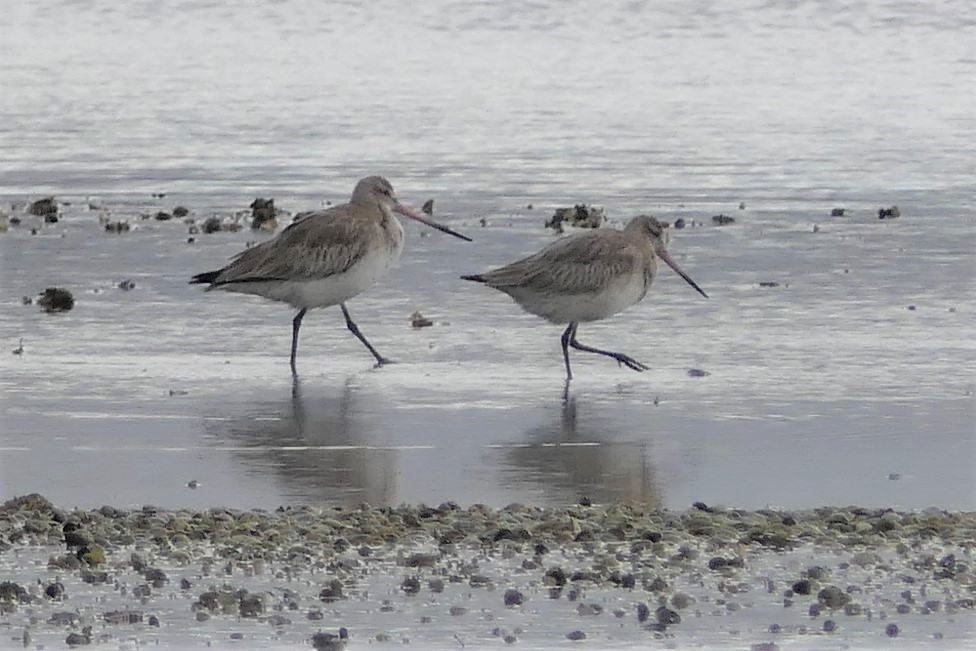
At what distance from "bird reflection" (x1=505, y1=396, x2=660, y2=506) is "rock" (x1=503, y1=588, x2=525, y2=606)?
5.61 ft

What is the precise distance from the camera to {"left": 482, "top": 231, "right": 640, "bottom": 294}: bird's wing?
13312mm

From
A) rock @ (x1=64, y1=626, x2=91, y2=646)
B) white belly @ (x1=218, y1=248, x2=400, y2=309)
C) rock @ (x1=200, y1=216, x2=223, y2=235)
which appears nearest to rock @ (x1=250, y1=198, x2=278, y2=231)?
rock @ (x1=200, y1=216, x2=223, y2=235)

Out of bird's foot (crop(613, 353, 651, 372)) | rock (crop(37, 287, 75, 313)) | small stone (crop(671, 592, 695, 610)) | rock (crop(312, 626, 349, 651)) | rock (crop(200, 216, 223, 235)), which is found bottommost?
rock (crop(312, 626, 349, 651))

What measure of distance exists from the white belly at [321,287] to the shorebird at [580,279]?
79cm

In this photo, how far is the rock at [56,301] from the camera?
14867 millimetres

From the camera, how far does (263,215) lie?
19.1 m

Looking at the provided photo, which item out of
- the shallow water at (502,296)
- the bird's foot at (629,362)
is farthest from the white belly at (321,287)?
the bird's foot at (629,362)

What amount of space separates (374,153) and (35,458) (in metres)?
13.9

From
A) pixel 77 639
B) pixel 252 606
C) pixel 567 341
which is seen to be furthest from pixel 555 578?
pixel 567 341

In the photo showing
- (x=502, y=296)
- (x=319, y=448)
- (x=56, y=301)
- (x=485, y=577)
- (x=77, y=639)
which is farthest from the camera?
(x=502, y=296)

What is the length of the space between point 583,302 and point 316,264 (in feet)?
5.60

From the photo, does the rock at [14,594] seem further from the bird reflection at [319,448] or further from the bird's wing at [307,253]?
the bird's wing at [307,253]

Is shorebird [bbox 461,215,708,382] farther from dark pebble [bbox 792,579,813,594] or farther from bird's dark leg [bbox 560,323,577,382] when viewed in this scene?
dark pebble [bbox 792,579,813,594]

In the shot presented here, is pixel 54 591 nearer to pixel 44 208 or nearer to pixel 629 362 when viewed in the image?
pixel 629 362
